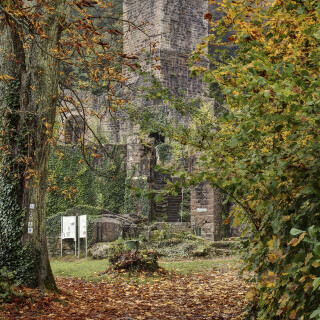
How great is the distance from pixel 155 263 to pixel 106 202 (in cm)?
1268

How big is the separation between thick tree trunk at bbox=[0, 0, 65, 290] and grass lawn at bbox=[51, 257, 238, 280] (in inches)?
153

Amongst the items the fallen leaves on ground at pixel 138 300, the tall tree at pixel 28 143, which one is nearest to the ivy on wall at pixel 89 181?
the fallen leaves on ground at pixel 138 300

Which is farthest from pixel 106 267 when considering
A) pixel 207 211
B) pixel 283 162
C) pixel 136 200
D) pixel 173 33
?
pixel 173 33

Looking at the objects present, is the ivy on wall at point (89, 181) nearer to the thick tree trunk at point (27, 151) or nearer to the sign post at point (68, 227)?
the sign post at point (68, 227)

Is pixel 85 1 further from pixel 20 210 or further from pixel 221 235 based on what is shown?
pixel 221 235

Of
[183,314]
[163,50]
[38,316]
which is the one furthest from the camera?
[163,50]

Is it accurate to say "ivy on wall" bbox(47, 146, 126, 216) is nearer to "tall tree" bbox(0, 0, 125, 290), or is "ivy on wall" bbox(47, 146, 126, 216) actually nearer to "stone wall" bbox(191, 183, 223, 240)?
"stone wall" bbox(191, 183, 223, 240)

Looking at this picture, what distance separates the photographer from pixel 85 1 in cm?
536

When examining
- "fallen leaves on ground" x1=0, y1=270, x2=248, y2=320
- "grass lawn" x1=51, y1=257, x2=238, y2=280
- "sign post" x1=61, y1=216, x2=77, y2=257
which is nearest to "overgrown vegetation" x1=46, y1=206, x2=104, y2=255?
"sign post" x1=61, y1=216, x2=77, y2=257

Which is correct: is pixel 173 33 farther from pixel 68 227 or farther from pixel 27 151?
pixel 27 151

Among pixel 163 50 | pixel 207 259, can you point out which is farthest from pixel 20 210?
pixel 163 50

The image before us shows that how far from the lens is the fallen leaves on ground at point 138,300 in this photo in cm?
707

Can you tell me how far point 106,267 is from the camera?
13234 mm

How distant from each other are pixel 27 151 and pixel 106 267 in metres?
6.01
